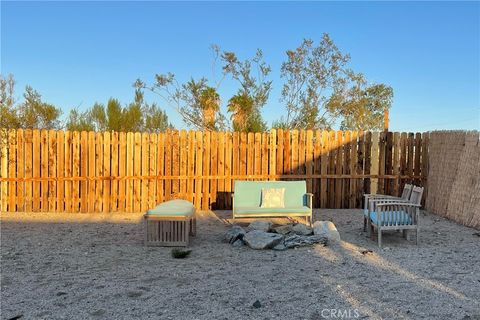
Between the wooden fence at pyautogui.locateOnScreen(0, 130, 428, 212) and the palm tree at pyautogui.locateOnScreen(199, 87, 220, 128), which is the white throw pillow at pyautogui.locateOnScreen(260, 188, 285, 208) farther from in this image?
the palm tree at pyautogui.locateOnScreen(199, 87, 220, 128)

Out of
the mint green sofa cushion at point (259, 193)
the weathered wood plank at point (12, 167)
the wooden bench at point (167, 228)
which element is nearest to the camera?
the wooden bench at point (167, 228)

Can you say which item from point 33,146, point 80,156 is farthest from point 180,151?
point 33,146

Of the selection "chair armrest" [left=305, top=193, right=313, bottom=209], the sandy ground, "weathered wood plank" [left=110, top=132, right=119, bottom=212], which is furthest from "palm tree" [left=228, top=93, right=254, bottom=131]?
the sandy ground

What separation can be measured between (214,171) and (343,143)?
3.30m

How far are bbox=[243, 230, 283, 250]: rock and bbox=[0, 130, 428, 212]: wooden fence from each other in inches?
131

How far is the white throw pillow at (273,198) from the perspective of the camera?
7602mm

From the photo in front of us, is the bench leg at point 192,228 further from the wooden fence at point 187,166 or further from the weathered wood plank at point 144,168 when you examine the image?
the weathered wood plank at point 144,168

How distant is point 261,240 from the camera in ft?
19.9

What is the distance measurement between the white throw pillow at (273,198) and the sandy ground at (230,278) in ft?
4.35

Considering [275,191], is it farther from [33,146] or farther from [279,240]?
[33,146]

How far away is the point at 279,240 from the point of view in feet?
20.2

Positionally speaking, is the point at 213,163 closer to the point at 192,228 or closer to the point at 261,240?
the point at 192,228

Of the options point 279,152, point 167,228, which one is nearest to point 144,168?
point 279,152

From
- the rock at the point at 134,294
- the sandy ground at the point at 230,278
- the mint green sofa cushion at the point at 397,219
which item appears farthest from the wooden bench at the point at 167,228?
the mint green sofa cushion at the point at 397,219
